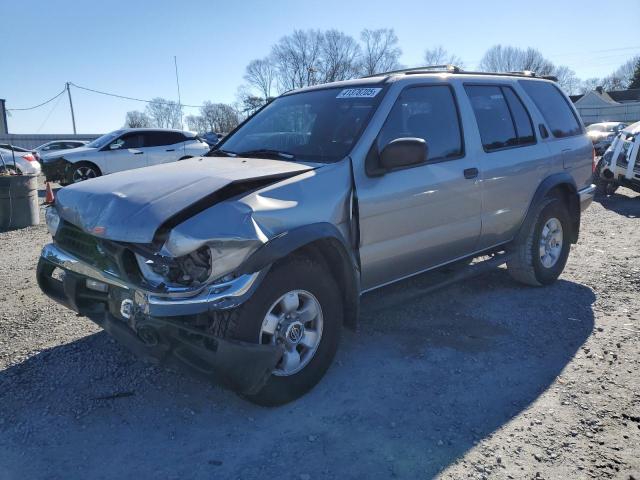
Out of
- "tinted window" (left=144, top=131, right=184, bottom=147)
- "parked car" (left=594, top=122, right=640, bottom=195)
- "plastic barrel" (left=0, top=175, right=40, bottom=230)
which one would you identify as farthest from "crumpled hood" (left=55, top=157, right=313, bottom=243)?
"tinted window" (left=144, top=131, right=184, bottom=147)

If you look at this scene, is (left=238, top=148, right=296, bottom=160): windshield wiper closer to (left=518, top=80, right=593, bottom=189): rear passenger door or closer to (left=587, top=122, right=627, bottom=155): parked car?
(left=518, top=80, right=593, bottom=189): rear passenger door

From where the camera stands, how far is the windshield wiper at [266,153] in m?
3.70

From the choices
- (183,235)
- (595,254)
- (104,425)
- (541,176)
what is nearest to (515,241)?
(541,176)

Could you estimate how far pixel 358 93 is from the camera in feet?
12.8

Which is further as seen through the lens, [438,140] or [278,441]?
[438,140]

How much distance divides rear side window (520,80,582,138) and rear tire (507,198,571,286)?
0.77 m

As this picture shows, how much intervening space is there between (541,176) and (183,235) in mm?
3766

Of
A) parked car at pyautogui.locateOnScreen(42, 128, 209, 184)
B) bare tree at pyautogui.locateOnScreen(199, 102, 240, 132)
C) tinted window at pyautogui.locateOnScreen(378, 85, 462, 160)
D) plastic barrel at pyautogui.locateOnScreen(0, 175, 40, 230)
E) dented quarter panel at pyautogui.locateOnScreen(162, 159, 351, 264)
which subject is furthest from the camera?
bare tree at pyautogui.locateOnScreen(199, 102, 240, 132)

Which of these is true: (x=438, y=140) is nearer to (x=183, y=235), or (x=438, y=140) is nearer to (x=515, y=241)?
(x=515, y=241)

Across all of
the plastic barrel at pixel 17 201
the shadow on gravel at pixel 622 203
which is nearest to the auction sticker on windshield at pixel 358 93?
the plastic barrel at pixel 17 201

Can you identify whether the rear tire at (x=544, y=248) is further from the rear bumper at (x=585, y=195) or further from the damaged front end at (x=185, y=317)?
the damaged front end at (x=185, y=317)

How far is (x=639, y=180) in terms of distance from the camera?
33.7 feet

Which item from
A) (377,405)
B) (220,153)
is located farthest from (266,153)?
(377,405)

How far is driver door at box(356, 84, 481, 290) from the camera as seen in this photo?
3.53 meters
